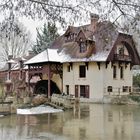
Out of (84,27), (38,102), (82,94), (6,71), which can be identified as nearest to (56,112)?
(38,102)

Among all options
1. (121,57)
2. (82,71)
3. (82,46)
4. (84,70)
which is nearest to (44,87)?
(82,71)

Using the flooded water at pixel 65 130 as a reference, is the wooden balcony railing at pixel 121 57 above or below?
above

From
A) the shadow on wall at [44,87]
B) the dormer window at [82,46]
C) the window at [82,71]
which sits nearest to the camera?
the dormer window at [82,46]

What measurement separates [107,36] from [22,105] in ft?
80.9

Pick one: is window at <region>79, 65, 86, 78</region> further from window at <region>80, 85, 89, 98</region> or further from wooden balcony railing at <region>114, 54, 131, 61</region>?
wooden balcony railing at <region>114, 54, 131, 61</region>

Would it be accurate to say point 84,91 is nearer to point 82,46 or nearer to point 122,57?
point 82,46

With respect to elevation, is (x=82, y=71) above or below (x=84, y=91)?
above

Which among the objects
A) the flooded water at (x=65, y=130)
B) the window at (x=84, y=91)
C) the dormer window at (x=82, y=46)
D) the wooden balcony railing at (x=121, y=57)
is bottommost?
the flooded water at (x=65, y=130)

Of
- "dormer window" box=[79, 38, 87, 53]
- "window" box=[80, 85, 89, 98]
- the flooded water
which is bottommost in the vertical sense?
the flooded water

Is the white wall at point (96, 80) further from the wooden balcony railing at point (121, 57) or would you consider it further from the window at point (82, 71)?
the wooden balcony railing at point (121, 57)

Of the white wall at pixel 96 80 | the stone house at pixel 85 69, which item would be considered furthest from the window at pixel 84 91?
the white wall at pixel 96 80

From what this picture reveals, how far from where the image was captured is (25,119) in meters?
24.1

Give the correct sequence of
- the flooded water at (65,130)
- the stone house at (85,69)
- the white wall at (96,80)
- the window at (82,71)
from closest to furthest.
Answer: the flooded water at (65,130) → the stone house at (85,69) → the white wall at (96,80) → the window at (82,71)

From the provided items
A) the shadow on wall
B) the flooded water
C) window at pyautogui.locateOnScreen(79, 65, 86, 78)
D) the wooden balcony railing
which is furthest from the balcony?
the flooded water
